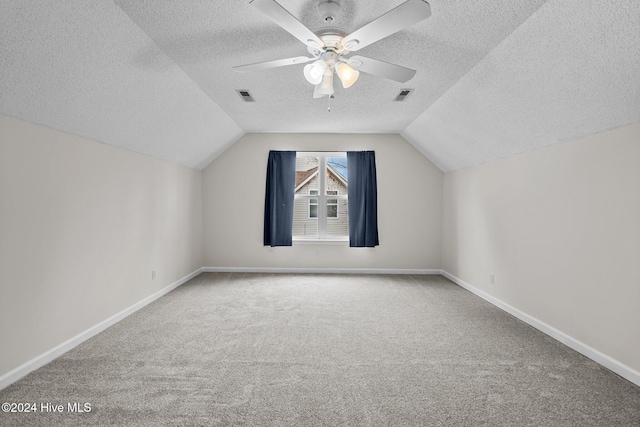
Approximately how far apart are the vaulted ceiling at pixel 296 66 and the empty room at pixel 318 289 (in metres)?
0.02

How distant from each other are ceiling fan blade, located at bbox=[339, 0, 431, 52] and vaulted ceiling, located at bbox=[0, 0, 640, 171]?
0.82ft

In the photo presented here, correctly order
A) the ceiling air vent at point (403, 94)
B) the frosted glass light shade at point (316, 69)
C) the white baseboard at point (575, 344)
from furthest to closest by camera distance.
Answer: the ceiling air vent at point (403, 94), the white baseboard at point (575, 344), the frosted glass light shade at point (316, 69)

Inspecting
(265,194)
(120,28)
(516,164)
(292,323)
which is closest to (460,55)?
(516,164)

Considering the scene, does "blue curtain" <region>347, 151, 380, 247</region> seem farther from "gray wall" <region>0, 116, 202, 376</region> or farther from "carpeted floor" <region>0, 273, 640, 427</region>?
"gray wall" <region>0, 116, 202, 376</region>

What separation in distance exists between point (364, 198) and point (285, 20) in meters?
4.06

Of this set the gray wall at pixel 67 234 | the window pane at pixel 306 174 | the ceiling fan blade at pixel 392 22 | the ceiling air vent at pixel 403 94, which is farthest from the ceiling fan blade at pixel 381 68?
the window pane at pixel 306 174

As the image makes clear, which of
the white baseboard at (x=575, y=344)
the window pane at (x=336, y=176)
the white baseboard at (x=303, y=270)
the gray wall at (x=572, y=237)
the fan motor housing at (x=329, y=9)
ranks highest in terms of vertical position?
the fan motor housing at (x=329, y=9)

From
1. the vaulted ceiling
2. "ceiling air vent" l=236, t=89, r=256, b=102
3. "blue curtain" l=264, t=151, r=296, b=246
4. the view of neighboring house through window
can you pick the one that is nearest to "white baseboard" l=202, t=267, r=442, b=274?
"blue curtain" l=264, t=151, r=296, b=246

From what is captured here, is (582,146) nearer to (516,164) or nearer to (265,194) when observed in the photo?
(516,164)

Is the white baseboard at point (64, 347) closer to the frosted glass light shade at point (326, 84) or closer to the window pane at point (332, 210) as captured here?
the frosted glass light shade at point (326, 84)

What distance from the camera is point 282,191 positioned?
18.5ft

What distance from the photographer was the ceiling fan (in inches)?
62.8

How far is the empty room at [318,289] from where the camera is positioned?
1.94m

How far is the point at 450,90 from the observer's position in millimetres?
3320
